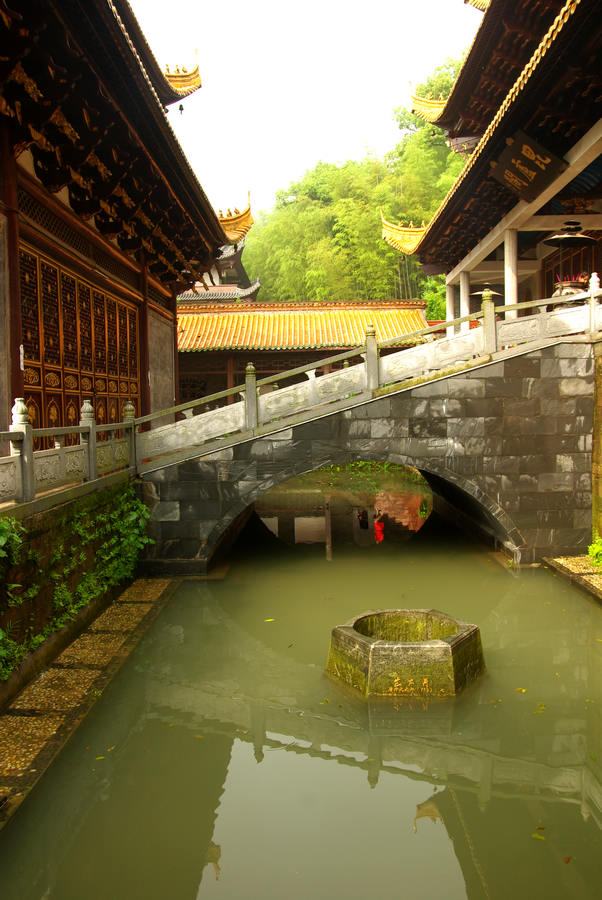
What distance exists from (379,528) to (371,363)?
4.54 meters

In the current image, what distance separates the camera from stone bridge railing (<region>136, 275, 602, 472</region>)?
908 centimetres

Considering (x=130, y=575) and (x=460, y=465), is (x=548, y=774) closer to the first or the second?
(x=460, y=465)

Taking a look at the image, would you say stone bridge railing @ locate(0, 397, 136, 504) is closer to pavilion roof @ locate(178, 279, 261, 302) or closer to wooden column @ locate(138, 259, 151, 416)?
wooden column @ locate(138, 259, 151, 416)

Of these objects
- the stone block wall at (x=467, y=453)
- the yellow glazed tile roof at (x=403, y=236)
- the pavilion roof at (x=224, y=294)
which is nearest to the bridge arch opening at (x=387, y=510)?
the stone block wall at (x=467, y=453)

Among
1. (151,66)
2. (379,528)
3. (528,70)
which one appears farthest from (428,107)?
(379,528)

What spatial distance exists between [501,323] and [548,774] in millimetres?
6165

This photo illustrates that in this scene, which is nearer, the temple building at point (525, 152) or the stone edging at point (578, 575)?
the temple building at point (525, 152)

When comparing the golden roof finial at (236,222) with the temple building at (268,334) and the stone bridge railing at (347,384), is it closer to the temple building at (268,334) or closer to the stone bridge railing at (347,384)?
the temple building at (268,334)

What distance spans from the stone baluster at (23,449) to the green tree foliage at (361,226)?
21.6 metres

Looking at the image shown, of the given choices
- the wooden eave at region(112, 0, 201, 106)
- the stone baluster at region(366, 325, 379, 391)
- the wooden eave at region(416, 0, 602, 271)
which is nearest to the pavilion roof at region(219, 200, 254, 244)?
the wooden eave at region(112, 0, 201, 106)

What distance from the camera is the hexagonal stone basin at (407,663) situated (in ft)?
17.7

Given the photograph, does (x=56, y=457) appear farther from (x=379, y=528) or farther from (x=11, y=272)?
(x=379, y=528)

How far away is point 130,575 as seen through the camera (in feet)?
28.3

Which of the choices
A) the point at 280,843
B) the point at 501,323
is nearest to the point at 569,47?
the point at 501,323
